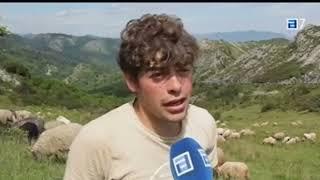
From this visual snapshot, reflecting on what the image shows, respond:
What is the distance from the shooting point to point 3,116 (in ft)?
63.0

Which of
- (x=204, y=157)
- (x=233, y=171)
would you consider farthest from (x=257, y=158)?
(x=204, y=157)

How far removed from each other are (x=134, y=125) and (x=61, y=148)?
10.8m

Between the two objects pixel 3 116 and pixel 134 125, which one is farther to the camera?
pixel 3 116

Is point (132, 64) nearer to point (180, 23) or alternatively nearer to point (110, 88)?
point (180, 23)

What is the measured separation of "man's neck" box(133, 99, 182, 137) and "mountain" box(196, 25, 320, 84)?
336 ft

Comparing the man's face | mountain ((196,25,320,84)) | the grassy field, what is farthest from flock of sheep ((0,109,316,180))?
mountain ((196,25,320,84))

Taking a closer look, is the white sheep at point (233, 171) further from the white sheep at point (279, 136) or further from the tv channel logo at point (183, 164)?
the white sheep at point (279, 136)

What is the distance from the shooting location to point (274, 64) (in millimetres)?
145250

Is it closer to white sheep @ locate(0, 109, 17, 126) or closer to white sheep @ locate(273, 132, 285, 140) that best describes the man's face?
white sheep @ locate(0, 109, 17, 126)

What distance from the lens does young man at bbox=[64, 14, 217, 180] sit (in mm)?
2586

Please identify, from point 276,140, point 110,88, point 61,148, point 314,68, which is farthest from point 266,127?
point 110,88

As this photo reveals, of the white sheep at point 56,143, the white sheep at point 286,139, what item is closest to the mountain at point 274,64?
the white sheep at point 286,139

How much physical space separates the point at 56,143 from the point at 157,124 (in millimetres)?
10966

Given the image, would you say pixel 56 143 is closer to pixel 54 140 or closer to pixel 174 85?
pixel 54 140
